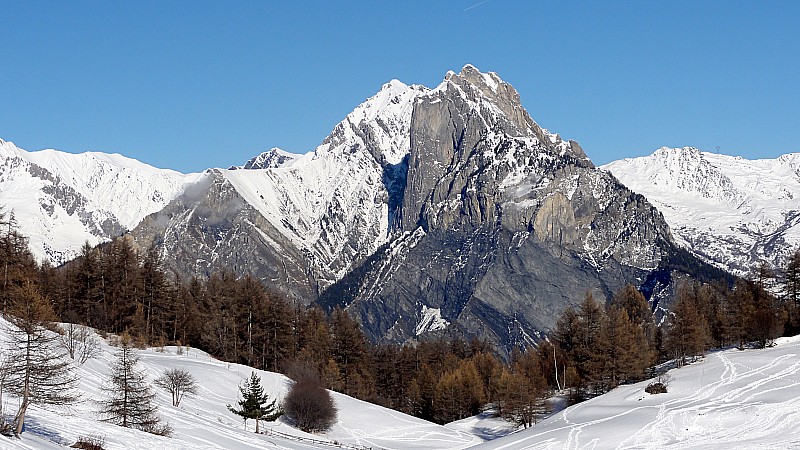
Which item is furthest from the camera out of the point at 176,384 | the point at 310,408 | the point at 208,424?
the point at 310,408

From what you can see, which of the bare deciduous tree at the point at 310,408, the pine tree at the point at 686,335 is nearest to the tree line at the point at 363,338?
the pine tree at the point at 686,335

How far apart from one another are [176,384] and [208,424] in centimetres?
736

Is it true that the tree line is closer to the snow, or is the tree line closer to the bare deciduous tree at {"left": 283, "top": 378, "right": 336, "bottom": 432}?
the snow

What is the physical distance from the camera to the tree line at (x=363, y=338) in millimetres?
88375

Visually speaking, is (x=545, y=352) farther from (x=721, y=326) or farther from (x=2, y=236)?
(x=2, y=236)

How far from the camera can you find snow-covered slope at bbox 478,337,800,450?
50250 millimetres

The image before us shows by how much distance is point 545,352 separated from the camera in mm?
117625

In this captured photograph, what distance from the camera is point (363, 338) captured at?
127625 millimetres

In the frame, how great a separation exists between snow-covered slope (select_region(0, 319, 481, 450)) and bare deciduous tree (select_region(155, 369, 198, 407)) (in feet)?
2.36

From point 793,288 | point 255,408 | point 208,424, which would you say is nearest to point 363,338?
point 255,408

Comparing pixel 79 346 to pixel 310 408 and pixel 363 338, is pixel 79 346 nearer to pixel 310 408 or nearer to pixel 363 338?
pixel 310 408

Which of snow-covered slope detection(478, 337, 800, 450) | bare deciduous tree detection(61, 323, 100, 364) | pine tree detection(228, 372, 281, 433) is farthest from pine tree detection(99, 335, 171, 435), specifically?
snow-covered slope detection(478, 337, 800, 450)

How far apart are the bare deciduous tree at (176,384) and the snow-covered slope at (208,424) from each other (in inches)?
28.3

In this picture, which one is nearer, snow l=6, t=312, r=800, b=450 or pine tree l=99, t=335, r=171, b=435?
snow l=6, t=312, r=800, b=450
